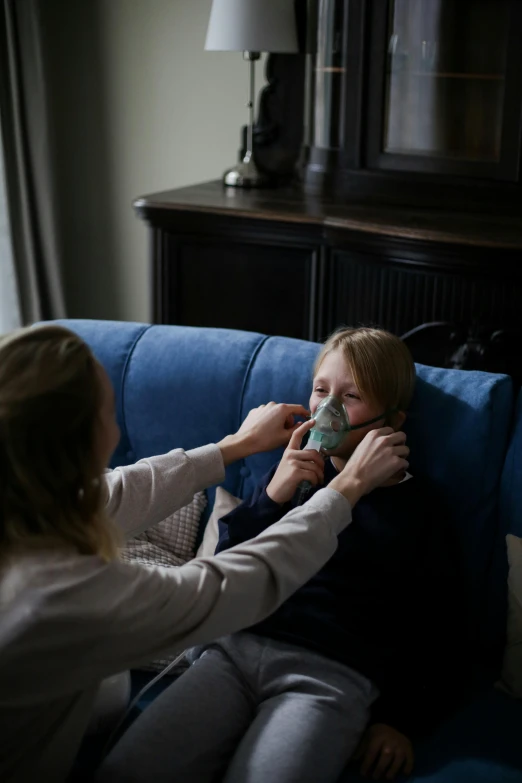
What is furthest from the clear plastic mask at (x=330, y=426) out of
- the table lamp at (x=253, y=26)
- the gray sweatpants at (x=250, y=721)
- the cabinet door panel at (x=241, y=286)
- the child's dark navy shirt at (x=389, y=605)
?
the table lamp at (x=253, y=26)

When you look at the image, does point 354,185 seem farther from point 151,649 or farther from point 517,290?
point 151,649

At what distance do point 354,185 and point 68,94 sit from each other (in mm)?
1399

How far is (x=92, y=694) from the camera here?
4.34 ft

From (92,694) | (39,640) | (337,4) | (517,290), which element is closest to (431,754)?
(92,694)

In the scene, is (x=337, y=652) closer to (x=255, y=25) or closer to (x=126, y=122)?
(x=255, y=25)

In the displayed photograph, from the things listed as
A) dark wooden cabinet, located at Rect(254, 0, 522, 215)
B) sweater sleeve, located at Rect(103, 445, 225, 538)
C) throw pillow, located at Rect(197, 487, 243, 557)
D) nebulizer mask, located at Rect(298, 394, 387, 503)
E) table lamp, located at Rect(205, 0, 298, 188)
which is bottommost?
throw pillow, located at Rect(197, 487, 243, 557)

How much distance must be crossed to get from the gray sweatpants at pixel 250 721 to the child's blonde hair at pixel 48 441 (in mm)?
376

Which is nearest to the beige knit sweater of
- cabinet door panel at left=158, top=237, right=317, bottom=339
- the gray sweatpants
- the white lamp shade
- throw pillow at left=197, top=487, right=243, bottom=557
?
the gray sweatpants

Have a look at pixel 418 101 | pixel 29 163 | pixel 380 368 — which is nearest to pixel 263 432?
pixel 380 368

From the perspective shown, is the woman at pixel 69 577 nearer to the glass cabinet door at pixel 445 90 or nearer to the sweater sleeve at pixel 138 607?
the sweater sleeve at pixel 138 607

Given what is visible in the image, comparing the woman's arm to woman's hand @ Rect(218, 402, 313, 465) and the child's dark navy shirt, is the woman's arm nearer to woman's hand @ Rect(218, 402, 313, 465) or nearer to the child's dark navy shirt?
woman's hand @ Rect(218, 402, 313, 465)

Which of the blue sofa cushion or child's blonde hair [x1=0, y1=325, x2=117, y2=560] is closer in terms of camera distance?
child's blonde hair [x1=0, y1=325, x2=117, y2=560]

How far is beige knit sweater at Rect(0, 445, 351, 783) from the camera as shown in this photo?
3.81 ft

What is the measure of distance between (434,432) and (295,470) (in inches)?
11.6
